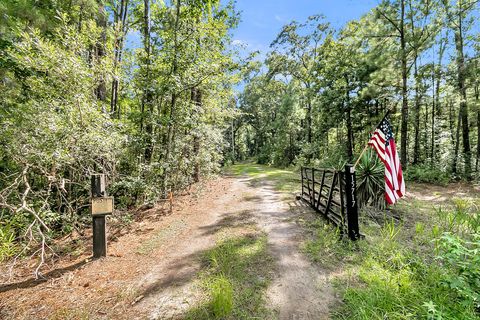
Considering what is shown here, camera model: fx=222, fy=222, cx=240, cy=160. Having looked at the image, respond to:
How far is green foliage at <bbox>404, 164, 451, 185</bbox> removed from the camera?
10.1 metres

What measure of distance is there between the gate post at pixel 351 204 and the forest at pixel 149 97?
155 centimetres

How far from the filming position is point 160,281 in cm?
326

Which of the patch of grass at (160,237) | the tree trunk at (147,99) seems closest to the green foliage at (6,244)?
the patch of grass at (160,237)

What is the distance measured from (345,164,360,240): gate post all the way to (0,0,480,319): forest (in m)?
1.55

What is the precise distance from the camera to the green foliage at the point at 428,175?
10133mm

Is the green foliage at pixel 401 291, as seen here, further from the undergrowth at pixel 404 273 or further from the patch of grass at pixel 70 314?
the patch of grass at pixel 70 314

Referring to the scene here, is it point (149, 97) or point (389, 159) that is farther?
point (149, 97)

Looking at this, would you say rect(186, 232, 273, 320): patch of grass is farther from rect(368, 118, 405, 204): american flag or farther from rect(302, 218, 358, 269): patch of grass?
rect(368, 118, 405, 204): american flag

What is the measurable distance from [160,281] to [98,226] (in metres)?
1.66

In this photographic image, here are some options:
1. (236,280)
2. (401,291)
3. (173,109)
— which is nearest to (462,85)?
(401,291)

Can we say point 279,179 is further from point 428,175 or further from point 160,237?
point 160,237

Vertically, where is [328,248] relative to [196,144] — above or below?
below

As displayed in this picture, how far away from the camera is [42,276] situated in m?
3.34

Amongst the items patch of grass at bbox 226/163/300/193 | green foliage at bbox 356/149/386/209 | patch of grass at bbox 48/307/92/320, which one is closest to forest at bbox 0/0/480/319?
green foliage at bbox 356/149/386/209
